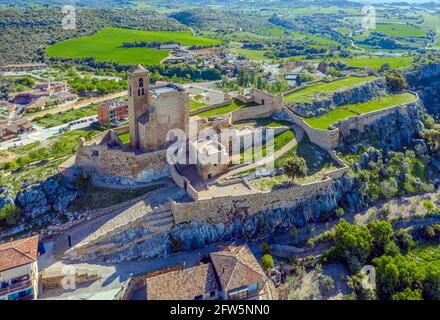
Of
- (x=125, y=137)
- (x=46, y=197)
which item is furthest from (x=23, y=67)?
(x=46, y=197)

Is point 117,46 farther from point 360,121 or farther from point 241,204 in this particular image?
point 241,204

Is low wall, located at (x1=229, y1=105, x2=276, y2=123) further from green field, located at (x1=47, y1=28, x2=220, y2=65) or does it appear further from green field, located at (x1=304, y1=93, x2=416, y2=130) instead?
green field, located at (x1=47, y1=28, x2=220, y2=65)

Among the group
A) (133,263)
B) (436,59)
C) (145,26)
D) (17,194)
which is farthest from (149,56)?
(133,263)

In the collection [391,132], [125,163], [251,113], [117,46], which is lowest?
[391,132]

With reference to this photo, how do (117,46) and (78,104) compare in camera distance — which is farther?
(117,46)

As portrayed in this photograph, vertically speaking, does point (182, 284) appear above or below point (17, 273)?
below

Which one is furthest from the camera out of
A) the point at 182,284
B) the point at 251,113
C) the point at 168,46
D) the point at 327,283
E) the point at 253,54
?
the point at 253,54
